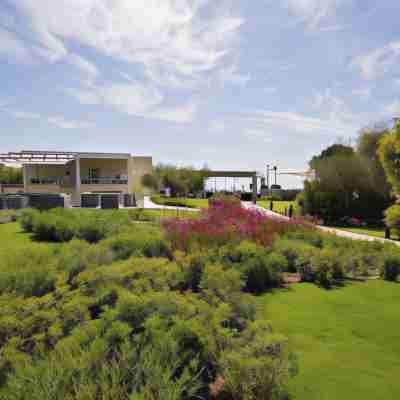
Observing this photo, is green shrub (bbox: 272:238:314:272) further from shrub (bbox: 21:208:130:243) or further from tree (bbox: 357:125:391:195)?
tree (bbox: 357:125:391:195)

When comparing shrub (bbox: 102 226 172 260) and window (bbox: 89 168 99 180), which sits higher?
window (bbox: 89 168 99 180)

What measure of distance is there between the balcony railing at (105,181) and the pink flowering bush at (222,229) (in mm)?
Result: 23480

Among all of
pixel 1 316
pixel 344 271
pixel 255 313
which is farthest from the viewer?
pixel 344 271

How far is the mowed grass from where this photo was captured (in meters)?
2.98

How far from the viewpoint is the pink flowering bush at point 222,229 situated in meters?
7.30

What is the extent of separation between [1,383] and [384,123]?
86.1ft

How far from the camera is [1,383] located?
261 cm

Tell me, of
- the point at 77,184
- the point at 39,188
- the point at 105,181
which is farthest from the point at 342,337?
the point at 39,188

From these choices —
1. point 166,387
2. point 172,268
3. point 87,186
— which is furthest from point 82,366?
point 87,186

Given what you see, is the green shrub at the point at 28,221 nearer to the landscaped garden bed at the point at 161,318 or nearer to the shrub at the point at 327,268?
the landscaped garden bed at the point at 161,318

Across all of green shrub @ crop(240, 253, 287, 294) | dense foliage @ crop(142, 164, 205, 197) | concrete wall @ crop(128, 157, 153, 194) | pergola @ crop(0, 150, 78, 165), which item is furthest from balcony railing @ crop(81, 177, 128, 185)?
green shrub @ crop(240, 253, 287, 294)

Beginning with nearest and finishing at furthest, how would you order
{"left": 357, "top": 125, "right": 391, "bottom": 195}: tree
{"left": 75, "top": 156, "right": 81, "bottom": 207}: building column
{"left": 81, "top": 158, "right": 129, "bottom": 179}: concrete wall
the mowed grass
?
the mowed grass < {"left": 357, "top": 125, "right": 391, "bottom": 195}: tree < {"left": 75, "top": 156, "right": 81, "bottom": 207}: building column < {"left": 81, "top": 158, "right": 129, "bottom": 179}: concrete wall

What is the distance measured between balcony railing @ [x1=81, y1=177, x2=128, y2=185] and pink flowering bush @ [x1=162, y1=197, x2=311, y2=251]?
2348cm

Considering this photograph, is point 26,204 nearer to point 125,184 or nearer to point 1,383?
point 125,184
